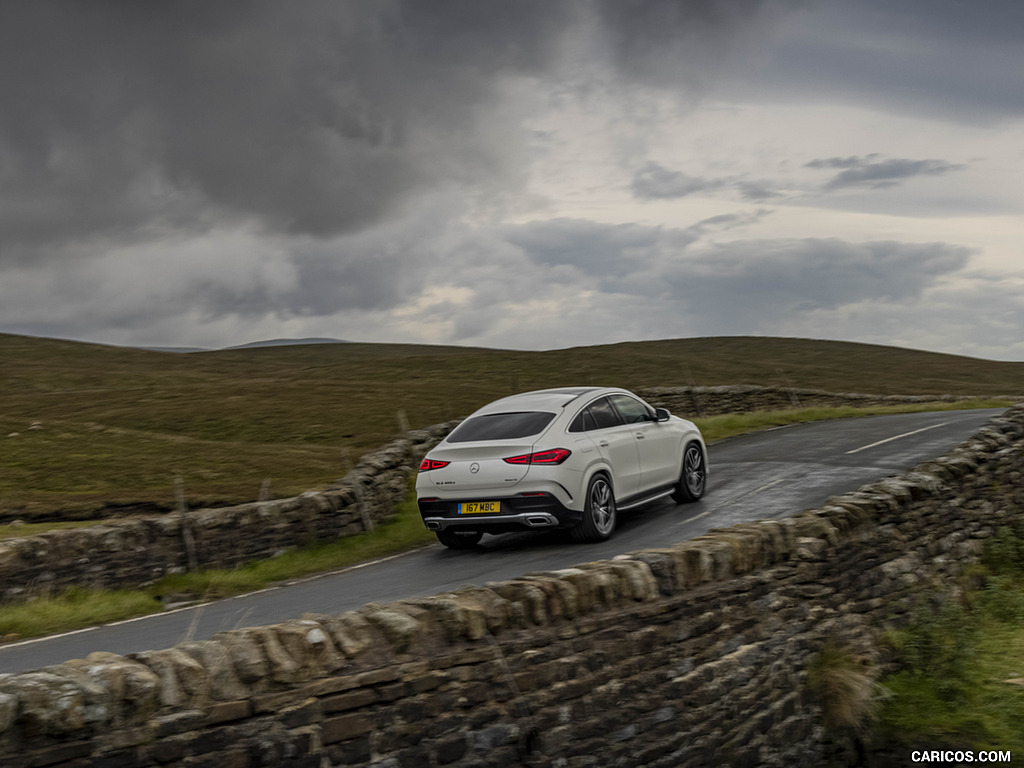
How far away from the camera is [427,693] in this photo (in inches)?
196

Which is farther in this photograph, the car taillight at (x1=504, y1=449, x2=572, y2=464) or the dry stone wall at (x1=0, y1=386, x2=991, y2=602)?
the car taillight at (x1=504, y1=449, x2=572, y2=464)

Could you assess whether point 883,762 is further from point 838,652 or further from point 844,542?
point 844,542

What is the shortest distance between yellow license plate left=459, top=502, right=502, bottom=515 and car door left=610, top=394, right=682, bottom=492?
2379 millimetres

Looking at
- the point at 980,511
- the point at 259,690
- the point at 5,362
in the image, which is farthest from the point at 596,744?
the point at 5,362

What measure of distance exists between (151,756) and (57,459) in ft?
60.6

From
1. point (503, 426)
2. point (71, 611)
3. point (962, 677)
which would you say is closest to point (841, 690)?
point (962, 677)

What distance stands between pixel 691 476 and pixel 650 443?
1.69 meters

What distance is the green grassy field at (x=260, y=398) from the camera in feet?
58.2

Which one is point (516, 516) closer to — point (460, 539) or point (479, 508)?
point (479, 508)

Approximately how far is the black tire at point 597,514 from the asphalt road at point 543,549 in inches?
5.5

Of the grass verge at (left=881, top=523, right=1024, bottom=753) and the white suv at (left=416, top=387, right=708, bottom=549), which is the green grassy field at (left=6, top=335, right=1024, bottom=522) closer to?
the white suv at (left=416, top=387, right=708, bottom=549)

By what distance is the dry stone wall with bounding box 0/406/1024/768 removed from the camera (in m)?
4.00

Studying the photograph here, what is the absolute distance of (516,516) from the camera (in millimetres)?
10383

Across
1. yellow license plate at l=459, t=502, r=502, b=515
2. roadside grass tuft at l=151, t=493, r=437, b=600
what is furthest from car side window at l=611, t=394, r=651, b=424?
roadside grass tuft at l=151, t=493, r=437, b=600
